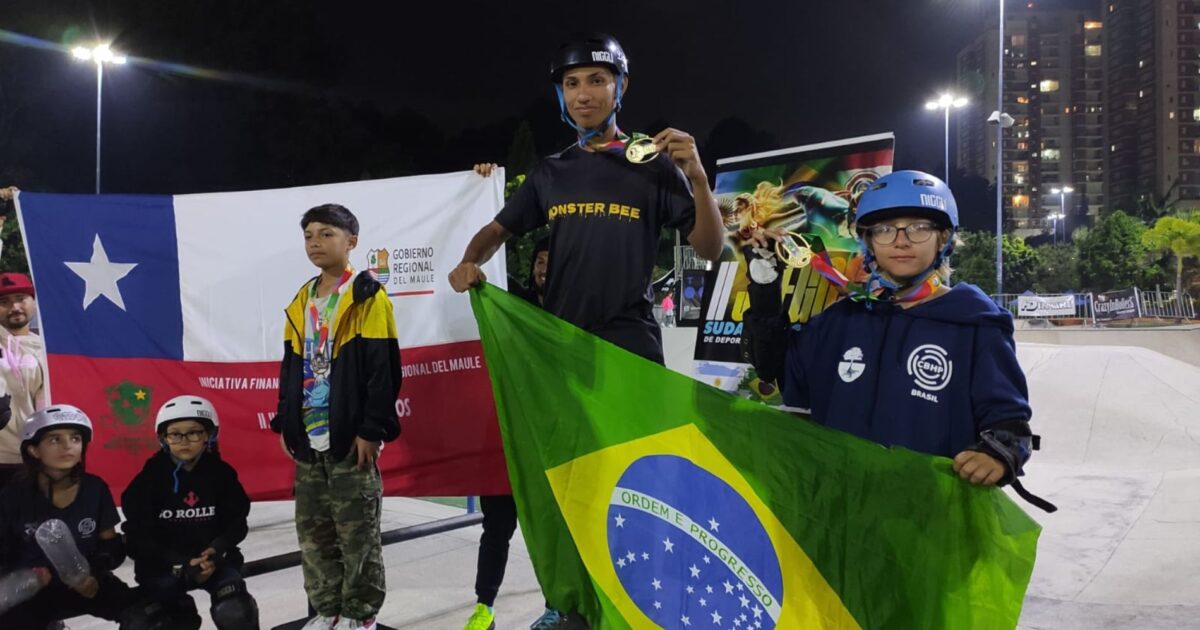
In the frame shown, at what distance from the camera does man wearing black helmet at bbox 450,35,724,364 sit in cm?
268

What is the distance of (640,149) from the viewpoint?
2.51 meters

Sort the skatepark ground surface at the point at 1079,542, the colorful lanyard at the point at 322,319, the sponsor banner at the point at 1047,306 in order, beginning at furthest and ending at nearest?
the sponsor banner at the point at 1047,306, the skatepark ground surface at the point at 1079,542, the colorful lanyard at the point at 322,319

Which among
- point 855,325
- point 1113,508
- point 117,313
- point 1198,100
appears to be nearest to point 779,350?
point 855,325

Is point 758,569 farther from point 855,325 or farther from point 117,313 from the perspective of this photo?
point 117,313

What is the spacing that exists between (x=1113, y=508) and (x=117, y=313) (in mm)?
6944

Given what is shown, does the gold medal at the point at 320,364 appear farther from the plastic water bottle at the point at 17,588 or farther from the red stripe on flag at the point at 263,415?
the plastic water bottle at the point at 17,588

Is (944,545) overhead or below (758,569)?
overhead

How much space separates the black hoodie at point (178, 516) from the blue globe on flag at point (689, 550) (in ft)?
6.09

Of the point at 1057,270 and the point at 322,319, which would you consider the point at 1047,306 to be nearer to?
the point at 1057,270

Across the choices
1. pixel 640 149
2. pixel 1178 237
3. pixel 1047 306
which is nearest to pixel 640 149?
pixel 640 149

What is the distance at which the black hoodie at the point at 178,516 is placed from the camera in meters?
3.35

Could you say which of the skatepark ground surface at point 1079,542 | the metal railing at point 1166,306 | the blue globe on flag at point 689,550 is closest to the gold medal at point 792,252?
the blue globe on flag at point 689,550

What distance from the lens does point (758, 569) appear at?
2316mm

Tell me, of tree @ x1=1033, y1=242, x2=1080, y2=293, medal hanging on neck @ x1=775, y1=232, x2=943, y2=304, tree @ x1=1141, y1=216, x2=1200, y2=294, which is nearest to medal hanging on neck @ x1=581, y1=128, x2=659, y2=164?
medal hanging on neck @ x1=775, y1=232, x2=943, y2=304
